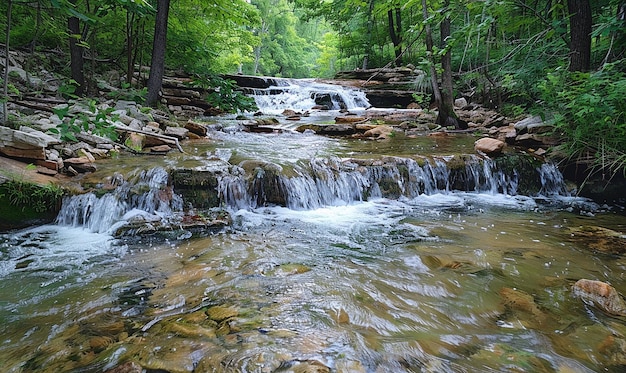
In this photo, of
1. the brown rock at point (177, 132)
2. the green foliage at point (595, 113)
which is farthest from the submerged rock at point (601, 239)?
the brown rock at point (177, 132)

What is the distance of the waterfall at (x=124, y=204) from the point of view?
14.0ft

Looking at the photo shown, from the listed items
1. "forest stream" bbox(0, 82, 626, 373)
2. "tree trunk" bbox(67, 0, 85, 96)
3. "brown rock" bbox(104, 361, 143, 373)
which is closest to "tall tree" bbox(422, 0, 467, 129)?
"forest stream" bbox(0, 82, 626, 373)

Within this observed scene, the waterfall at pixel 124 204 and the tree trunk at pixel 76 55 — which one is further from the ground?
the tree trunk at pixel 76 55

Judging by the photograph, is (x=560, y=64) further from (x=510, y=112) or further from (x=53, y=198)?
(x=53, y=198)

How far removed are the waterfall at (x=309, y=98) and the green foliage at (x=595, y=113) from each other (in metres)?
10.3

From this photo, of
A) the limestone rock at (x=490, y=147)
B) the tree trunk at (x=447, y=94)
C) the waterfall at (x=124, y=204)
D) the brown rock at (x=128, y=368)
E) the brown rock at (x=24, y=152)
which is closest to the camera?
the brown rock at (x=128, y=368)

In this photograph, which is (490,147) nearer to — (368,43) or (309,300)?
(309,300)

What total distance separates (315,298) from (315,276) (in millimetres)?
423

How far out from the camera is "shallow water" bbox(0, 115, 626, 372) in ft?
6.26

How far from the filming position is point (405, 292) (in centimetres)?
276

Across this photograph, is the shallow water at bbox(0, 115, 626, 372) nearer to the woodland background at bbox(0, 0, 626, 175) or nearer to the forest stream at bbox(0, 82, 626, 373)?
the forest stream at bbox(0, 82, 626, 373)

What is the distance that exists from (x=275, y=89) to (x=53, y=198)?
42.4 ft

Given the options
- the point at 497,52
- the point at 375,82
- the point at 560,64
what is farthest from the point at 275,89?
the point at 560,64

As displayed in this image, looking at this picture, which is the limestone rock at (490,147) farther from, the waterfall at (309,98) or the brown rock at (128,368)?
the waterfall at (309,98)
